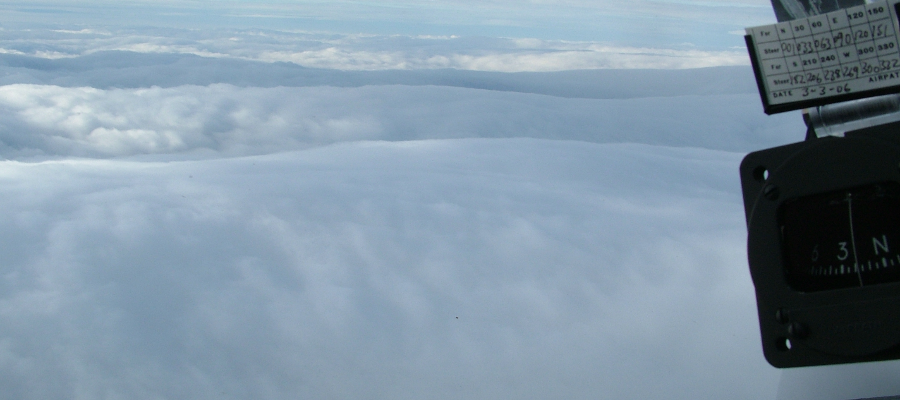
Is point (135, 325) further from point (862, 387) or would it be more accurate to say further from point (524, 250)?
point (862, 387)

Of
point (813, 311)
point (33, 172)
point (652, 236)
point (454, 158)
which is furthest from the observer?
point (454, 158)

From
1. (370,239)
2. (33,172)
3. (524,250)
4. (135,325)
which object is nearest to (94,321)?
(135,325)

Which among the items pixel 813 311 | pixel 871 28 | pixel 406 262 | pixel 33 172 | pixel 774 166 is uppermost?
pixel 871 28

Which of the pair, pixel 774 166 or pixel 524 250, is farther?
pixel 524 250

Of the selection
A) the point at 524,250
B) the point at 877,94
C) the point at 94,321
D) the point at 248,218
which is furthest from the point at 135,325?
the point at 877,94

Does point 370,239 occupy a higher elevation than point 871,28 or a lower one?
lower

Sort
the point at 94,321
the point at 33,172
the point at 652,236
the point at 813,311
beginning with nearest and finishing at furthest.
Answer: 1. the point at 813,311
2. the point at 94,321
3. the point at 652,236
4. the point at 33,172
